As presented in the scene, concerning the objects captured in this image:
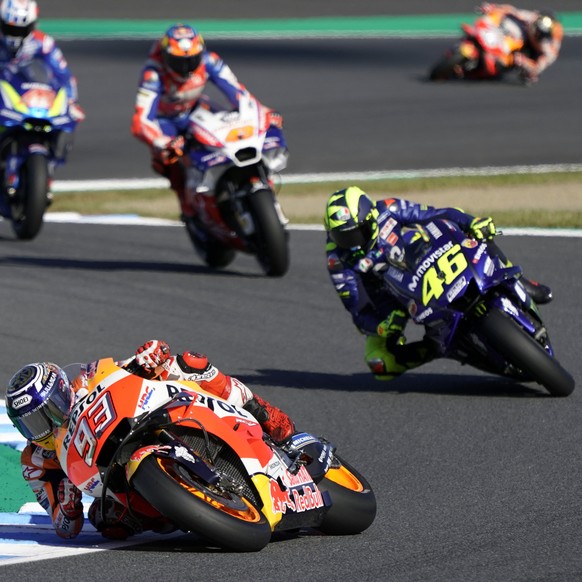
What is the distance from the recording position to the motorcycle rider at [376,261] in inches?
340

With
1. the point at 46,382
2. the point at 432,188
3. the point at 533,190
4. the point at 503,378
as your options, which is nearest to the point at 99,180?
the point at 432,188

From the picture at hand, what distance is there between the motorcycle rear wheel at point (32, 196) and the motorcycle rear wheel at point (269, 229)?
7.25ft

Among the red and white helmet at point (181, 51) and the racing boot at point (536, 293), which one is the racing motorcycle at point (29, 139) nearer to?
the red and white helmet at point (181, 51)

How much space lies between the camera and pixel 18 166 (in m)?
13.3

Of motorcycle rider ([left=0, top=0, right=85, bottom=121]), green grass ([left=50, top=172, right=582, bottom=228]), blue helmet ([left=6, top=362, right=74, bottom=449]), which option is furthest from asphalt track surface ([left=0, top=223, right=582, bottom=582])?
green grass ([left=50, top=172, right=582, bottom=228])

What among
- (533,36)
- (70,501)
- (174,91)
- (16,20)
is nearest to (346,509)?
(70,501)

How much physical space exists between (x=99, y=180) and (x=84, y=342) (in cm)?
809

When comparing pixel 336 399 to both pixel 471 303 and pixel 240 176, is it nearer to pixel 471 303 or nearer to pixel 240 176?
pixel 471 303

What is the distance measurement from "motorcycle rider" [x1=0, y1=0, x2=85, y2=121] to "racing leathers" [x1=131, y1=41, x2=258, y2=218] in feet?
3.66

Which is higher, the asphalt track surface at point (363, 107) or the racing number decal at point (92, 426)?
the racing number decal at point (92, 426)

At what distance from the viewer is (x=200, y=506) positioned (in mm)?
5496

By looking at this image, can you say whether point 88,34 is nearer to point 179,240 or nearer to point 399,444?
point 179,240

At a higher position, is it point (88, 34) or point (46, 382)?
point (46, 382)

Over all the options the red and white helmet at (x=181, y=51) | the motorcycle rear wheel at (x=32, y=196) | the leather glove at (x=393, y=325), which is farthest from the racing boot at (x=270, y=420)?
the motorcycle rear wheel at (x=32, y=196)
